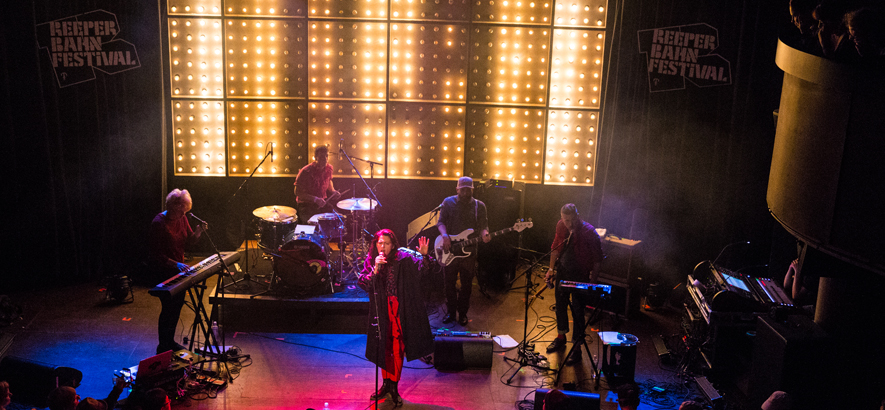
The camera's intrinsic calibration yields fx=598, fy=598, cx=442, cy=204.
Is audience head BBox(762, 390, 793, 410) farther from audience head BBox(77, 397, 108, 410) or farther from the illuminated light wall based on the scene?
the illuminated light wall

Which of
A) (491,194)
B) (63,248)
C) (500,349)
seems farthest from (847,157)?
(63,248)

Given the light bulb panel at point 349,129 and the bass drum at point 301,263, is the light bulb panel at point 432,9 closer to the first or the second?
the light bulb panel at point 349,129

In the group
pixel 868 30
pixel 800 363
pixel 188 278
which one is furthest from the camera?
pixel 188 278

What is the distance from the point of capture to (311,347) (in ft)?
23.2

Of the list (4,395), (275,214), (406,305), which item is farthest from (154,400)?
(275,214)

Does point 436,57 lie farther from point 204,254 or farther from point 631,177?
point 204,254

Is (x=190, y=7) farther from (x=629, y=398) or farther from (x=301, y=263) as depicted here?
(x=629, y=398)

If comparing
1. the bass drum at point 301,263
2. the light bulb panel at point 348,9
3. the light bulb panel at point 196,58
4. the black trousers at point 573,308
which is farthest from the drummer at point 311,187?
the black trousers at point 573,308

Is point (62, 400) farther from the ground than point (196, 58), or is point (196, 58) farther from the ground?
point (196, 58)

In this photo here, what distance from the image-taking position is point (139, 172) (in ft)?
30.9

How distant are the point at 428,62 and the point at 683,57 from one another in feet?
13.0

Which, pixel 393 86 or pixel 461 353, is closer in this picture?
pixel 461 353

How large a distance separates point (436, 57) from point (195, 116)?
404cm

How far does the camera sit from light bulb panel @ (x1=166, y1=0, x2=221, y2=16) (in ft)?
30.8
